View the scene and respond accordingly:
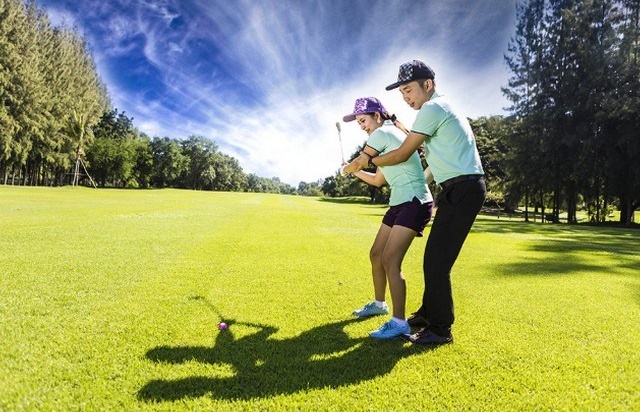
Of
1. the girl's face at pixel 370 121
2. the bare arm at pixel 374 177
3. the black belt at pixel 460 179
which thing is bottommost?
the black belt at pixel 460 179

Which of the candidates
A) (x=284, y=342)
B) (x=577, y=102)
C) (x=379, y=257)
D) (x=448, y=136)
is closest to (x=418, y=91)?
(x=448, y=136)

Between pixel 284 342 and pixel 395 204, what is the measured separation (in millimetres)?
2103

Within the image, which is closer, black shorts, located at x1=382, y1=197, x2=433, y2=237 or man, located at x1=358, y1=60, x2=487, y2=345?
man, located at x1=358, y1=60, x2=487, y2=345

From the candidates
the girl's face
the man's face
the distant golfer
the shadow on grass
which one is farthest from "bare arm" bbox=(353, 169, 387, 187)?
the shadow on grass

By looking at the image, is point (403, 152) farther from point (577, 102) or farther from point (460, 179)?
point (577, 102)

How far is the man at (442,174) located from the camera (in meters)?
3.88

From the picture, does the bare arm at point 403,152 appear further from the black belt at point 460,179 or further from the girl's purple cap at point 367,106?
the girl's purple cap at point 367,106

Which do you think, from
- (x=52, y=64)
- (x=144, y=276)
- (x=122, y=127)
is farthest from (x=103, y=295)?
(x=122, y=127)

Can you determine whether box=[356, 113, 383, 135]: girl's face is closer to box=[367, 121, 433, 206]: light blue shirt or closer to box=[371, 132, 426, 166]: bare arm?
box=[367, 121, 433, 206]: light blue shirt

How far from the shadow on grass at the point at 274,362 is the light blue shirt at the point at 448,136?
2.00 m

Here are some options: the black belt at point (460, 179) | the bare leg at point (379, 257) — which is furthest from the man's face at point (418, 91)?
the bare leg at point (379, 257)

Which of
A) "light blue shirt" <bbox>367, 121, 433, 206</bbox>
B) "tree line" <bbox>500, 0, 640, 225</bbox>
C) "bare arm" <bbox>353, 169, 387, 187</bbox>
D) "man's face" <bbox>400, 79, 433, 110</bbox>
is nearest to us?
"man's face" <bbox>400, 79, 433, 110</bbox>

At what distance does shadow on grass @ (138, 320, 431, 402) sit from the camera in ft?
9.70

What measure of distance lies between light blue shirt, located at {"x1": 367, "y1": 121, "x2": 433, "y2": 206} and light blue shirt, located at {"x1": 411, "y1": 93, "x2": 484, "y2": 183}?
1.57 feet
